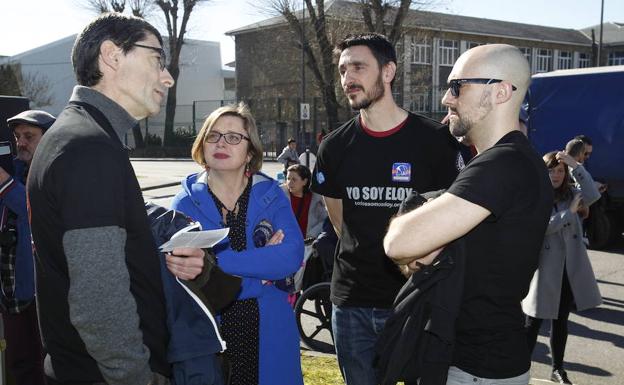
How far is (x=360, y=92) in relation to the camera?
333 centimetres

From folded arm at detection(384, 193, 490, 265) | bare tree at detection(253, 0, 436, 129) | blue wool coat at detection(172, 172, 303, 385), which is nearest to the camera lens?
folded arm at detection(384, 193, 490, 265)

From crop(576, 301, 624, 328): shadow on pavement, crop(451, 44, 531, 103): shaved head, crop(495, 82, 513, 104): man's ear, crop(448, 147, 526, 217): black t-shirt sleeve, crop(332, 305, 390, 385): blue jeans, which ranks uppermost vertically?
crop(451, 44, 531, 103): shaved head

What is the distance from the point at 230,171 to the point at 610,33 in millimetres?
62781

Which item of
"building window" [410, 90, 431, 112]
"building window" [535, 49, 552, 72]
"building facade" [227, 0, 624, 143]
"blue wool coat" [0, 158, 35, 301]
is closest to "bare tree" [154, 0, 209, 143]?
"building facade" [227, 0, 624, 143]

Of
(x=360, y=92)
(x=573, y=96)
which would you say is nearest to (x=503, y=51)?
(x=360, y=92)

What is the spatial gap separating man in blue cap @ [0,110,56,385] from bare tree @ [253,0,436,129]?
26.6 meters

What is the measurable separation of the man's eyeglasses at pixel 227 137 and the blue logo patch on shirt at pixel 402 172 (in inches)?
33.3

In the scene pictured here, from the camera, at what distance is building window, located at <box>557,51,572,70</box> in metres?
54.0

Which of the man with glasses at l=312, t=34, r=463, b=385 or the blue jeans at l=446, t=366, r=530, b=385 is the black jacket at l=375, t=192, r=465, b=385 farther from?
the man with glasses at l=312, t=34, r=463, b=385

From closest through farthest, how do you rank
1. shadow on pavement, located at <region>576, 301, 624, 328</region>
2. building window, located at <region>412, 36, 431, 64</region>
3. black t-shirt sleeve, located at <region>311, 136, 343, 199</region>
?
black t-shirt sleeve, located at <region>311, 136, 343, 199</region> → shadow on pavement, located at <region>576, 301, 624, 328</region> → building window, located at <region>412, 36, 431, 64</region>

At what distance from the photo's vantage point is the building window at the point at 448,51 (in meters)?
46.5

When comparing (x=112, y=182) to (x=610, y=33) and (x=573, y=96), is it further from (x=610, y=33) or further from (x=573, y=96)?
(x=610, y=33)

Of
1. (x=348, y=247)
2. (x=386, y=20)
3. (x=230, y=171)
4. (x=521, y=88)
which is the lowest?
(x=348, y=247)

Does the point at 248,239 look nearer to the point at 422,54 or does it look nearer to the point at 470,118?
the point at 470,118
